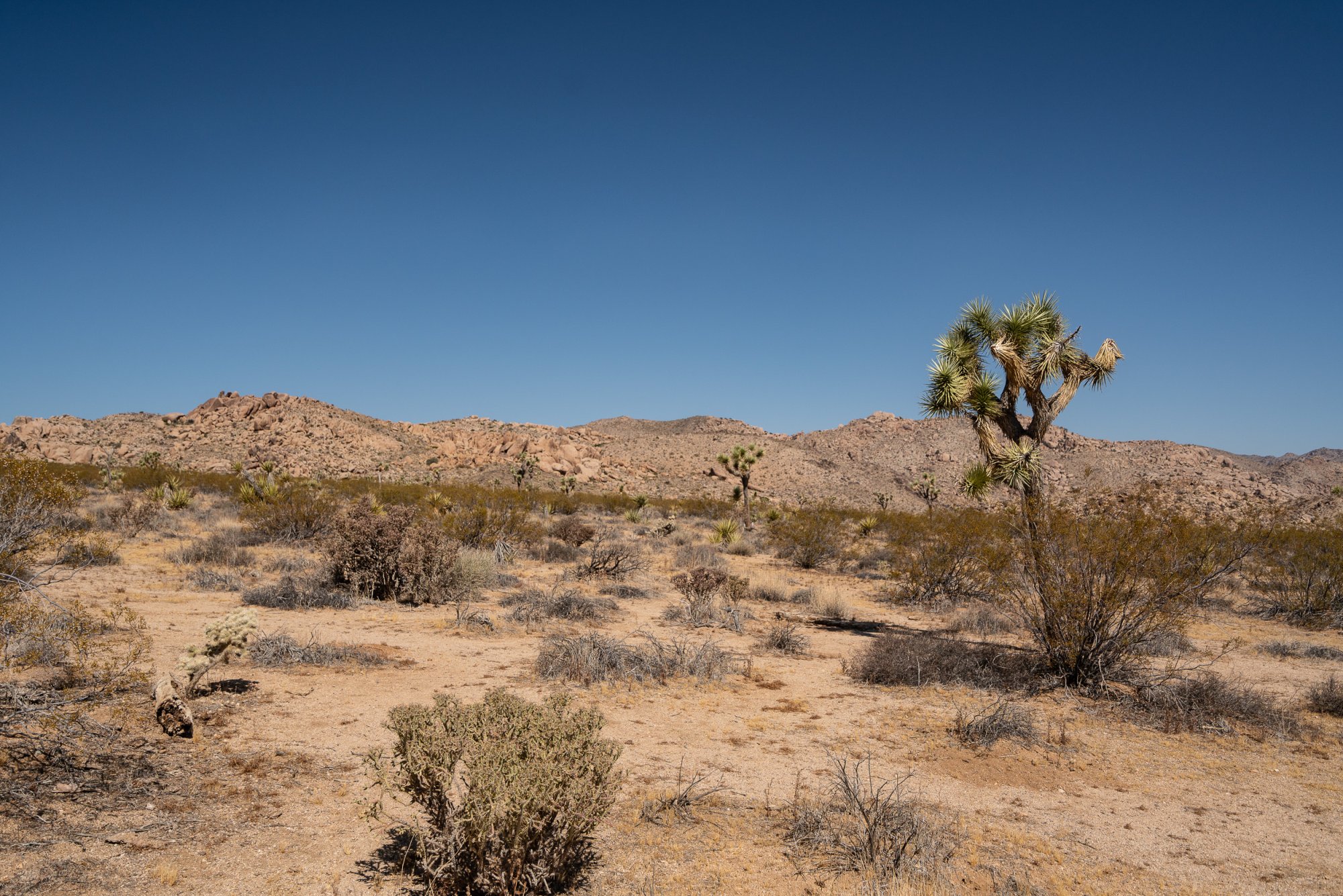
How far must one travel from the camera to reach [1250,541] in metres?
9.84

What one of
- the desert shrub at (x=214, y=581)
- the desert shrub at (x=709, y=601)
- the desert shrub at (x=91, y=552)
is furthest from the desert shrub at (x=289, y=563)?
the desert shrub at (x=709, y=601)

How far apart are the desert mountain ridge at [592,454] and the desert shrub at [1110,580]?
1791 inches

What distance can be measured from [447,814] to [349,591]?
34.9 feet

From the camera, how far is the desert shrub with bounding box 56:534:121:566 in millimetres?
6831

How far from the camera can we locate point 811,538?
69.2 feet

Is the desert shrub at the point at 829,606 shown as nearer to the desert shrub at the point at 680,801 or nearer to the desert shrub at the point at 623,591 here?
the desert shrub at the point at 623,591

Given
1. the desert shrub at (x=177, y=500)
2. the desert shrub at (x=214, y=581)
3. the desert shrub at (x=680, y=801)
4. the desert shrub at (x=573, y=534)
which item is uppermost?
the desert shrub at (x=177, y=500)

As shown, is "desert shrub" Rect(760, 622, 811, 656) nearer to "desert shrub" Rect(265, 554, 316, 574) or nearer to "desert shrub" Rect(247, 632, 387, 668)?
"desert shrub" Rect(247, 632, 387, 668)

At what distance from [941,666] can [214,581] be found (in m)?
12.7

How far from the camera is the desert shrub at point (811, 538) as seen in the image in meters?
21.2

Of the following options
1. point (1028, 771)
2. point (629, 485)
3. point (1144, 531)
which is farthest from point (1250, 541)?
point (629, 485)

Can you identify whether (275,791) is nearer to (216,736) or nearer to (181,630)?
(216,736)

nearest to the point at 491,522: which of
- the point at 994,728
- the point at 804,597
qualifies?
the point at 804,597

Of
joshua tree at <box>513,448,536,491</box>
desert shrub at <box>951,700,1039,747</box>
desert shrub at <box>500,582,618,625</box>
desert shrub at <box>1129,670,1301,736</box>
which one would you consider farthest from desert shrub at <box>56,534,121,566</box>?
joshua tree at <box>513,448,536,491</box>
